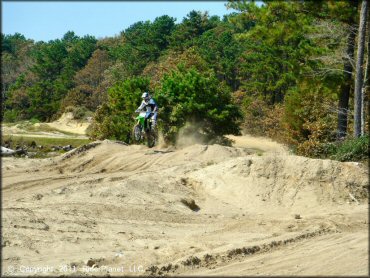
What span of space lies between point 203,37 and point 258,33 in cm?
4034

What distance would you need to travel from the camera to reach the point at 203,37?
59938 millimetres

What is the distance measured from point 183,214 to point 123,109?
17.6m

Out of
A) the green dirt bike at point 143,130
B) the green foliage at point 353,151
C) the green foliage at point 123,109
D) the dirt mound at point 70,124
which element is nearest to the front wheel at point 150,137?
the green dirt bike at point 143,130

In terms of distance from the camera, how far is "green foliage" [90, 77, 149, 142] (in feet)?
91.7

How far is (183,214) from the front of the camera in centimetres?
1258

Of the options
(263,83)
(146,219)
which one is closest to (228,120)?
(146,219)

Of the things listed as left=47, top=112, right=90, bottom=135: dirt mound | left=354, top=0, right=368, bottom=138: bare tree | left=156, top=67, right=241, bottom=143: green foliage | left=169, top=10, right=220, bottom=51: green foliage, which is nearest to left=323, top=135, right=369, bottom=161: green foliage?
left=354, top=0, right=368, bottom=138: bare tree

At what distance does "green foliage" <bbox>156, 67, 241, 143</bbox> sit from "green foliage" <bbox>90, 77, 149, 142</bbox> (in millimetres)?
2481

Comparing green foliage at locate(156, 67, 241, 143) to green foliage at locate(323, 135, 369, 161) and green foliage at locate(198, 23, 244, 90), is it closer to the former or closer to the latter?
green foliage at locate(323, 135, 369, 161)

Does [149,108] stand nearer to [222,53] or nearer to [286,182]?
[286,182]

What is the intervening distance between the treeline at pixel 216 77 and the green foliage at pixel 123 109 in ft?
0.19

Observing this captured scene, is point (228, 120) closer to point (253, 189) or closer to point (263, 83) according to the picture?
point (253, 189)

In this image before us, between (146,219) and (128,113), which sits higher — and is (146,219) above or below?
below

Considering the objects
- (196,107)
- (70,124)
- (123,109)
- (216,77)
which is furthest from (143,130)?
(70,124)
